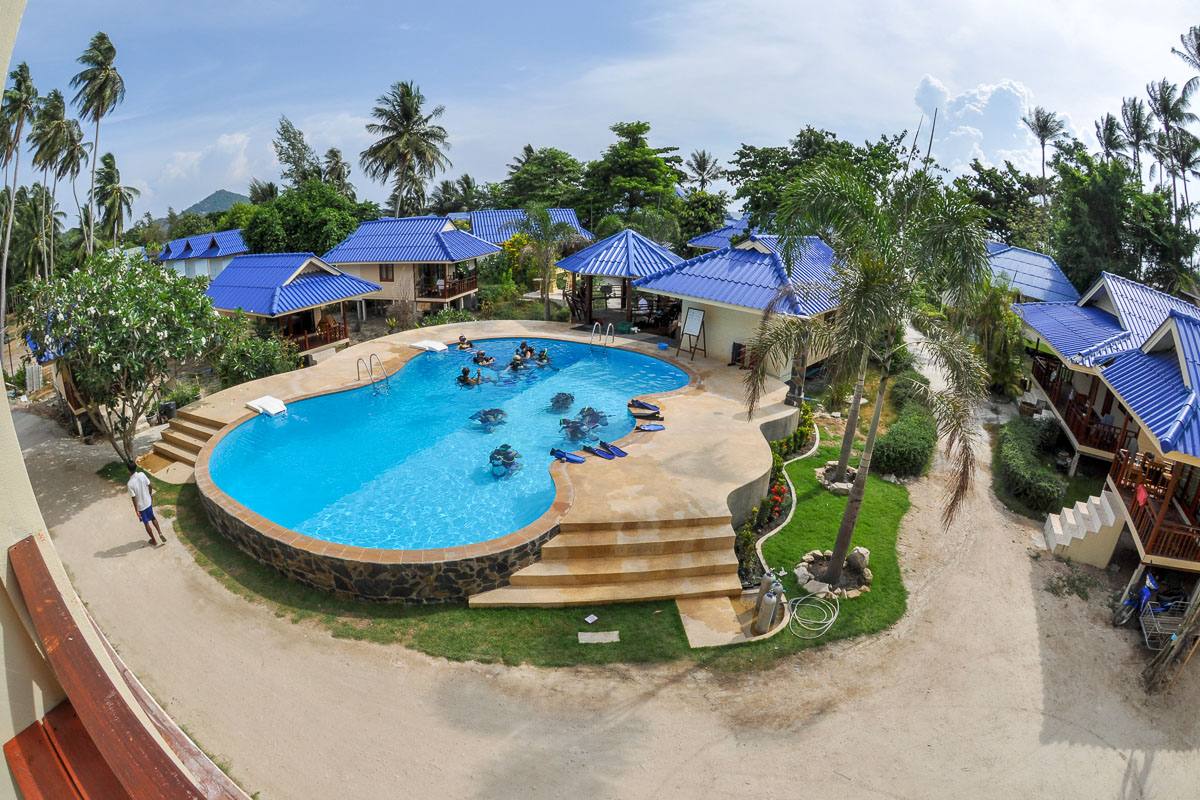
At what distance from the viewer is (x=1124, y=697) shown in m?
10.8

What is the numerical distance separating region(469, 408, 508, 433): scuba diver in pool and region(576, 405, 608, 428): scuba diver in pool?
2.31 meters

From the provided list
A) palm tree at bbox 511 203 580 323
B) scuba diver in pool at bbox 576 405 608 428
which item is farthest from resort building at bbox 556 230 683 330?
scuba diver in pool at bbox 576 405 608 428

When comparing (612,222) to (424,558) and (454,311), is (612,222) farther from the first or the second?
(424,558)

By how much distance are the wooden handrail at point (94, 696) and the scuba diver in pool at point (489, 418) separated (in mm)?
16634

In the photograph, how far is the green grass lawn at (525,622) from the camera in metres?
11.0

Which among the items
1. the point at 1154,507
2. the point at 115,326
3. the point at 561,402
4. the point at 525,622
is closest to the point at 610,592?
the point at 525,622

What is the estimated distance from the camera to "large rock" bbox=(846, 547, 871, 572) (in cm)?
1316

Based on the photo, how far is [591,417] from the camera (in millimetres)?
19719

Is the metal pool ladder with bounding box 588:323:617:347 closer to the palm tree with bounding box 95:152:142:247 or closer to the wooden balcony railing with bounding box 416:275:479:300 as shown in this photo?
the wooden balcony railing with bounding box 416:275:479:300

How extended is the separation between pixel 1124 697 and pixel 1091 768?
2.02 metres

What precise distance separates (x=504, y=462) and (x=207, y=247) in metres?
42.6

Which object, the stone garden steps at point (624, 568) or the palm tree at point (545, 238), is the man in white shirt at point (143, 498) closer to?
the stone garden steps at point (624, 568)

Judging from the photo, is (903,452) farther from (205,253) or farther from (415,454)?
(205,253)

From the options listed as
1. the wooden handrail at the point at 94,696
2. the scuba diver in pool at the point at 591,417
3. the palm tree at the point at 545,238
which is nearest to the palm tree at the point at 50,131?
the palm tree at the point at 545,238
